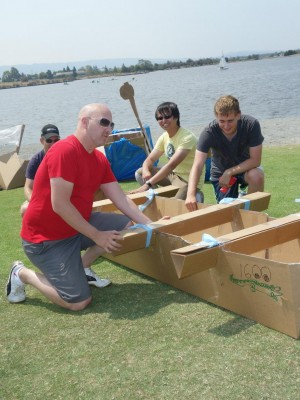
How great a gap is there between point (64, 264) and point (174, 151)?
6.88ft

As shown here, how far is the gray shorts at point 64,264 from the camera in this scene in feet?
10.8

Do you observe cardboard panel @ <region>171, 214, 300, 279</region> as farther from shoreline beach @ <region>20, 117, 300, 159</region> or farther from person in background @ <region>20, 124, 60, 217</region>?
shoreline beach @ <region>20, 117, 300, 159</region>

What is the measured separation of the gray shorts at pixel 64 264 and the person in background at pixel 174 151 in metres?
1.49

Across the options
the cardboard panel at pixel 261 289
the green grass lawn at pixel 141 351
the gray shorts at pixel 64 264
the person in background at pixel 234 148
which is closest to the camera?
the green grass lawn at pixel 141 351

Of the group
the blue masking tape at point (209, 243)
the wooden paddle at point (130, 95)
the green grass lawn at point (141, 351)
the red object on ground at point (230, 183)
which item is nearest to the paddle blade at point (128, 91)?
the wooden paddle at point (130, 95)

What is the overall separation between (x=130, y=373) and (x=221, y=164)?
266cm

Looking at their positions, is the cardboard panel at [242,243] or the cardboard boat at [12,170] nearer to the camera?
the cardboard panel at [242,243]

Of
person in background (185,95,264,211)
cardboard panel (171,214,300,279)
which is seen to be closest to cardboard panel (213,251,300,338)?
cardboard panel (171,214,300,279)

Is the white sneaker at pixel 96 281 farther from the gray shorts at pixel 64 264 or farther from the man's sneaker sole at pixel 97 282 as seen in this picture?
the gray shorts at pixel 64 264

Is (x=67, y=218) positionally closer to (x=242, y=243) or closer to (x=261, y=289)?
(x=242, y=243)

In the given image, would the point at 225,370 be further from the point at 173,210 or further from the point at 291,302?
the point at 173,210

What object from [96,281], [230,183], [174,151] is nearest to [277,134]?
[174,151]

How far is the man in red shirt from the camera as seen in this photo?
3166mm

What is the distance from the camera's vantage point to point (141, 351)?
8.70ft
